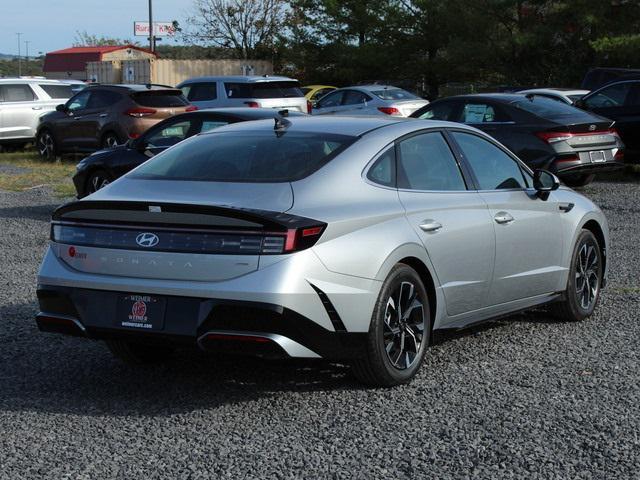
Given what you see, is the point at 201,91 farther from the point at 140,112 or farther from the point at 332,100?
the point at 332,100

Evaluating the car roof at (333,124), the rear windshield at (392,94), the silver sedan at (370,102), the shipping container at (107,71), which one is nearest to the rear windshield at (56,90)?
the silver sedan at (370,102)

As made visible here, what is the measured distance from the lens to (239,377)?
6.22 m

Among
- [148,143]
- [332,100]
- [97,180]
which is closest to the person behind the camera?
[148,143]

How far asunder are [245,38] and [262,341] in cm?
5736

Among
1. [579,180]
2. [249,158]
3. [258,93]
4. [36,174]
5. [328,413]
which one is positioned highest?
[249,158]

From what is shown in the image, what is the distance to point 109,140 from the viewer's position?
72.4 ft

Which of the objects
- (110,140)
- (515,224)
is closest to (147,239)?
(515,224)

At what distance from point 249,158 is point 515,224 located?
187 centimetres

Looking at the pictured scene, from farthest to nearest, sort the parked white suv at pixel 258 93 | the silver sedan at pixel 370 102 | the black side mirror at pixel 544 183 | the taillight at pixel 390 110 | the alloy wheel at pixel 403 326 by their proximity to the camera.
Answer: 1. the silver sedan at pixel 370 102
2. the taillight at pixel 390 110
3. the parked white suv at pixel 258 93
4. the black side mirror at pixel 544 183
5. the alloy wheel at pixel 403 326

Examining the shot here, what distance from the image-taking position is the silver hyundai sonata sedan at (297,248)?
208 inches

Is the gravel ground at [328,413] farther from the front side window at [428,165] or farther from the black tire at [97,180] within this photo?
the black tire at [97,180]

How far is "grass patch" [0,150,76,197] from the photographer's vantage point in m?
18.9

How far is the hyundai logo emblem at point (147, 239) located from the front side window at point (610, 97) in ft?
49.0

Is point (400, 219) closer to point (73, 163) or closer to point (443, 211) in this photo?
point (443, 211)
